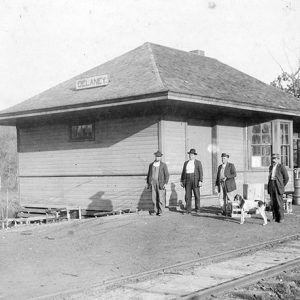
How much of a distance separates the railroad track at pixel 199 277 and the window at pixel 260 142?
9322 millimetres

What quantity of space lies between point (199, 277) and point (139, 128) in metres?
8.44

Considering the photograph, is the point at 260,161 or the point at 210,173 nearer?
the point at 210,173

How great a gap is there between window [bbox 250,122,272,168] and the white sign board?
18.8ft

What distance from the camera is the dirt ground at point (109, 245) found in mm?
7445

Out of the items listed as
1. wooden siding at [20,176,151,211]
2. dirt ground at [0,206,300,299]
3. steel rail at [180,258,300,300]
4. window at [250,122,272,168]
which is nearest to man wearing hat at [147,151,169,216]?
dirt ground at [0,206,300,299]

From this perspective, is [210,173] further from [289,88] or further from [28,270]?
[289,88]

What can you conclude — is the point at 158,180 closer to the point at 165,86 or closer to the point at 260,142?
the point at 165,86

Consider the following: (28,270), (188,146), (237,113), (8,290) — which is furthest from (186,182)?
(8,290)

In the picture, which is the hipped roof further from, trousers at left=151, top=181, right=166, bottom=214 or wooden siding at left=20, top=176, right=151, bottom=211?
wooden siding at left=20, top=176, right=151, bottom=211

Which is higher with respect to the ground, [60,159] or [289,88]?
[289,88]

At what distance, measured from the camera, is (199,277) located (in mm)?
7320

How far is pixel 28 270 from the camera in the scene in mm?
7992

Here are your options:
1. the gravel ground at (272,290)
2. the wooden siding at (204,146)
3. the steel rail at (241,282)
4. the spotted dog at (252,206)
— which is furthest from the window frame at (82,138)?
the gravel ground at (272,290)

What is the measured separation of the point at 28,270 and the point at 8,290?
1.22m
